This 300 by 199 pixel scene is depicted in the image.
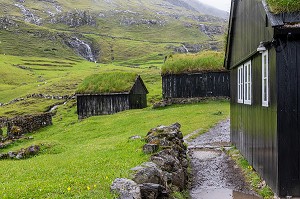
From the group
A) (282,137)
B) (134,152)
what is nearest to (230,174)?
(134,152)

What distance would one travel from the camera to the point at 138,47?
19288 centimetres

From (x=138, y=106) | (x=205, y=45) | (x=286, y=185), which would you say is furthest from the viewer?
(x=205, y=45)

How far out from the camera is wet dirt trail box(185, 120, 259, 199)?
42.2ft

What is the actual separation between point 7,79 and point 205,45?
114653 millimetres

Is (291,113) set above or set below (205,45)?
below

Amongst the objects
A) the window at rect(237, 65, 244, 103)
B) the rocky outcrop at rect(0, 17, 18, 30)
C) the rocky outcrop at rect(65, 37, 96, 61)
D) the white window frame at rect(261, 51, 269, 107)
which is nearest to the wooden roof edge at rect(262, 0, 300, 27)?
the white window frame at rect(261, 51, 269, 107)

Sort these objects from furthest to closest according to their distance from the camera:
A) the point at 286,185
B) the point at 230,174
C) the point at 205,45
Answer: the point at 205,45 < the point at 230,174 < the point at 286,185

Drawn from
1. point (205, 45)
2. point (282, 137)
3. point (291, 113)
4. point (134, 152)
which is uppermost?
point (205, 45)

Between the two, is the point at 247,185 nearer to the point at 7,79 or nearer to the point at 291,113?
the point at 291,113

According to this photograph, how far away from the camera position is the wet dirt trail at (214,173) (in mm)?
12852

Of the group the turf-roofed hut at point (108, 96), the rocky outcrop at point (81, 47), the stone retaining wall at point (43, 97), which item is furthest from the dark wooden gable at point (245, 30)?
the rocky outcrop at point (81, 47)

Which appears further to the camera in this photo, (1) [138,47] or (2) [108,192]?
(1) [138,47]

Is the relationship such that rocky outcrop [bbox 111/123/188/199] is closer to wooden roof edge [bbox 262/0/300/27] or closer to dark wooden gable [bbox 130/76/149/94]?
wooden roof edge [bbox 262/0/300/27]

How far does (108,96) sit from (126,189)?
41.9m
